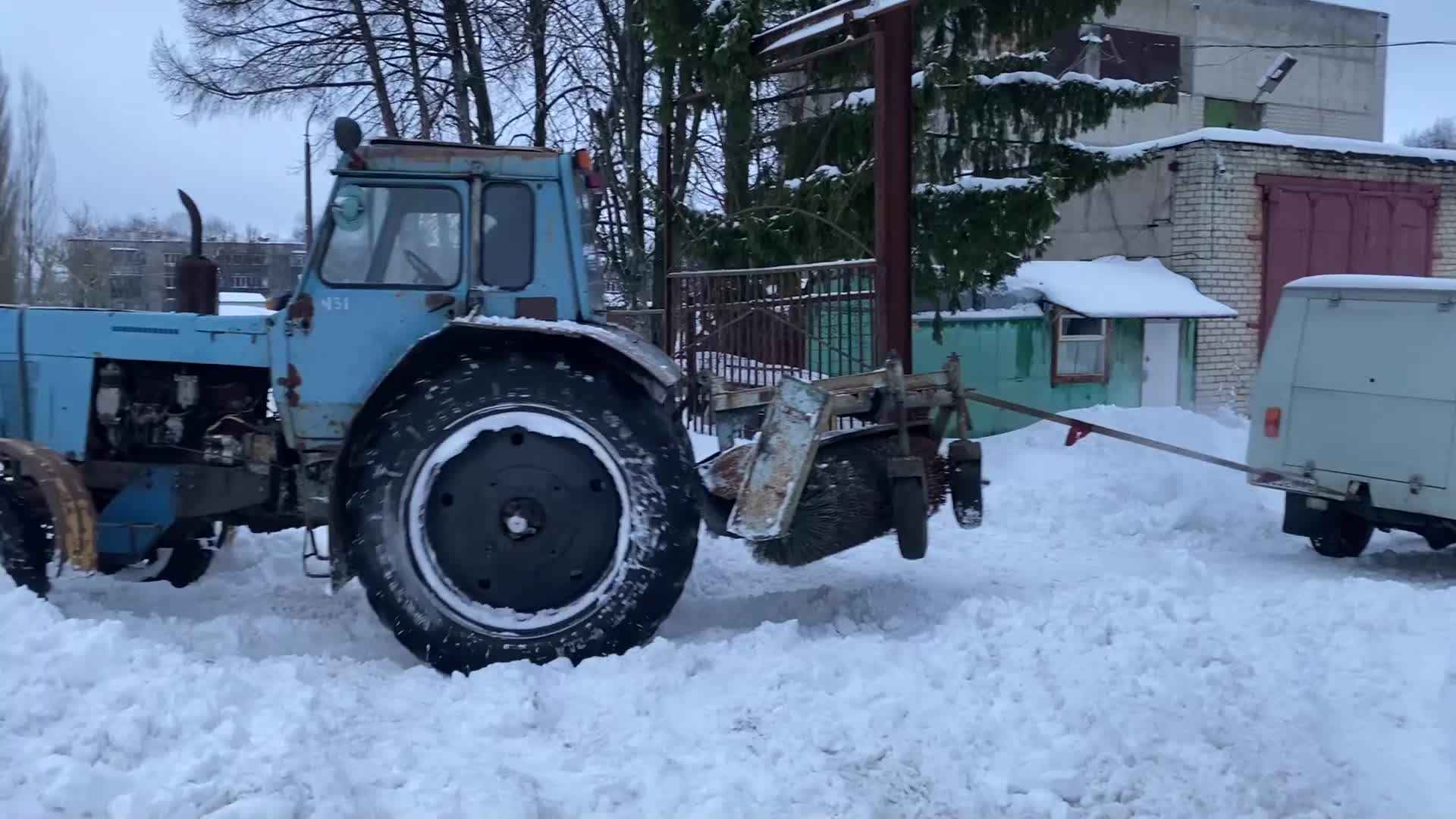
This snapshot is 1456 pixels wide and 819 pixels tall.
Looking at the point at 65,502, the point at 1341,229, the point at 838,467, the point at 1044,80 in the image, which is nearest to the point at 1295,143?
the point at 1341,229

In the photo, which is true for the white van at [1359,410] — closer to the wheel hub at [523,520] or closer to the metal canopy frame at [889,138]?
the metal canopy frame at [889,138]

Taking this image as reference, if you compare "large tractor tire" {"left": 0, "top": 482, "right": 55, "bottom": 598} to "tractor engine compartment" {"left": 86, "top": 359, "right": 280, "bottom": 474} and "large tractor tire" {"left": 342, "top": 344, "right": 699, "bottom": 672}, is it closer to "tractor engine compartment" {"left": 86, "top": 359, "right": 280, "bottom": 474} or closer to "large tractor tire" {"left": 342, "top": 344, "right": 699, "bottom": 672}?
"tractor engine compartment" {"left": 86, "top": 359, "right": 280, "bottom": 474}

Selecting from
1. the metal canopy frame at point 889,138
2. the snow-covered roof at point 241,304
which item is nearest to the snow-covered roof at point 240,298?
the snow-covered roof at point 241,304

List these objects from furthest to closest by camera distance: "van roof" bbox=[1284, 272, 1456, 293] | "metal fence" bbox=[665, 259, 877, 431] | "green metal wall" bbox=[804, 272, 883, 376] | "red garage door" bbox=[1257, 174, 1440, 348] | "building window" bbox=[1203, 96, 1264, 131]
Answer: "building window" bbox=[1203, 96, 1264, 131] < "red garage door" bbox=[1257, 174, 1440, 348] < "metal fence" bbox=[665, 259, 877, 431] < "green metal wall" bbox=[804, 272, 883, 376] < "van roof" bbox=[1284, 272, 1456, 293]

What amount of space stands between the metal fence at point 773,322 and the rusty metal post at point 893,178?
22cm

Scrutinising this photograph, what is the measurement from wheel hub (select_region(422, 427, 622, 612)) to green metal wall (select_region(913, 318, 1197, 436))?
7.25 meters

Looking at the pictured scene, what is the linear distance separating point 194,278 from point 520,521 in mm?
2345

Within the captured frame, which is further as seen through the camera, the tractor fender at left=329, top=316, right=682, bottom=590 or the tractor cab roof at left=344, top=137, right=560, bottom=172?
the tractor cab roof at left=344, top=137, right=560, bottom=172

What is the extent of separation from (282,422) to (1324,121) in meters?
27.2

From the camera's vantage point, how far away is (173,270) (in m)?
5.98

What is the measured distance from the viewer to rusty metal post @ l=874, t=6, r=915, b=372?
802 cm

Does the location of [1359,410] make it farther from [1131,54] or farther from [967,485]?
[1131,54]

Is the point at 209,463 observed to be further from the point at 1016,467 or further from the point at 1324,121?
the point at 1324,121

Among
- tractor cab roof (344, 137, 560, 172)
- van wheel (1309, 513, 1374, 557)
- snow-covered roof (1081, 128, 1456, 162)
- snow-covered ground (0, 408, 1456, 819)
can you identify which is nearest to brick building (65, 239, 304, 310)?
tractor cab roof (344, 137, 560, 172)
